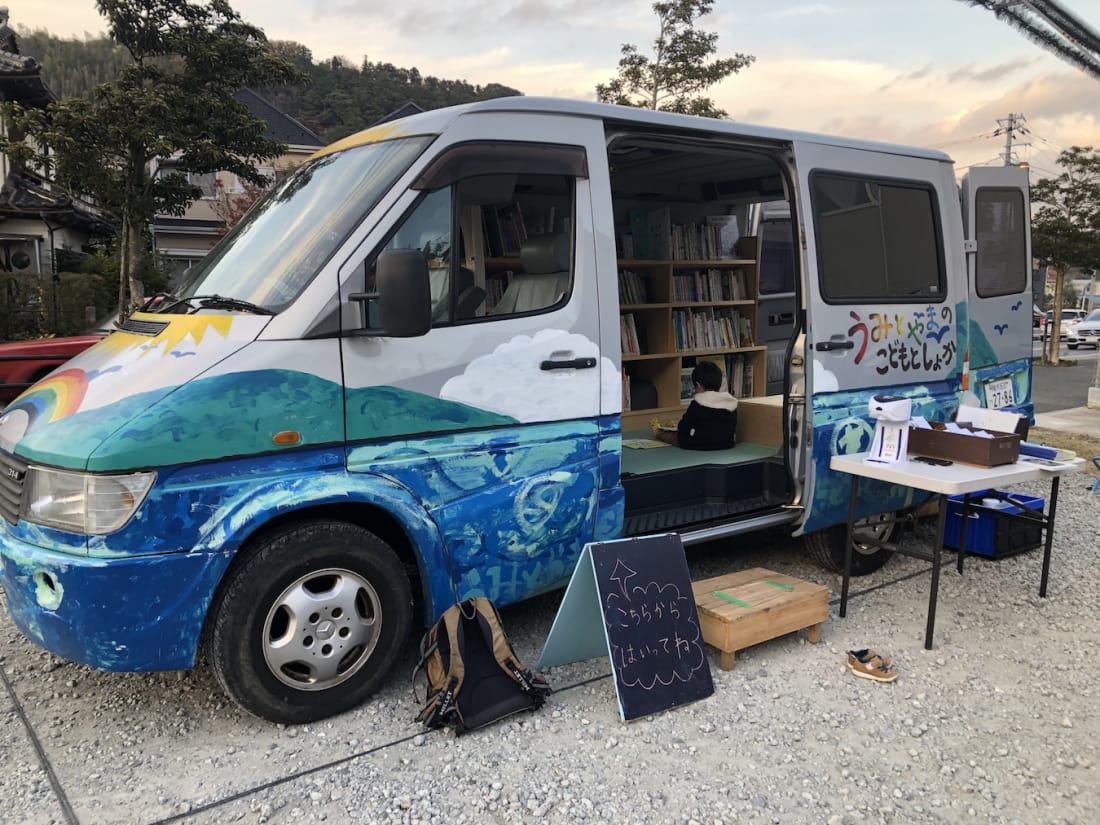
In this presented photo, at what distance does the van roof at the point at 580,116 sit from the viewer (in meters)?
3.41

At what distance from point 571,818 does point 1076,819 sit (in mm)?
1712

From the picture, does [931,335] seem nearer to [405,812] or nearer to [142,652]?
[405,812]

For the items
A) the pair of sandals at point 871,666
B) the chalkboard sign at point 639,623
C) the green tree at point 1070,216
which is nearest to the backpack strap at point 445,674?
the chalkboard sign at point 639,623

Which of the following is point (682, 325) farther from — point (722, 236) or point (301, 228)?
point (301, 228)

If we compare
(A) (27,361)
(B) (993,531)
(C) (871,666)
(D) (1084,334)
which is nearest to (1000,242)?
(B) (993,531)

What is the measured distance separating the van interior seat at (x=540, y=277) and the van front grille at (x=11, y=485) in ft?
6.30

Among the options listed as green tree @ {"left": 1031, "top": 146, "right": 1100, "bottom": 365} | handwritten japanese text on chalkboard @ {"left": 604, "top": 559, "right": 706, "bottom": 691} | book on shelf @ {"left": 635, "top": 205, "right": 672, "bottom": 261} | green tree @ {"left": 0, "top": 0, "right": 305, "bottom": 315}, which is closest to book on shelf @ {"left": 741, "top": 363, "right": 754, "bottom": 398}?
book on shelf @ {"left": 635, "top": 205, "right": 672, "bottom": 261}

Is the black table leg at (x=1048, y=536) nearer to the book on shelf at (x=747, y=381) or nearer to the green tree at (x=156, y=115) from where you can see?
the book on shelf at (x=747, y=381)

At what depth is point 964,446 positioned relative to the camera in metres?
4.21

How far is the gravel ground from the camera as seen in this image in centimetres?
275

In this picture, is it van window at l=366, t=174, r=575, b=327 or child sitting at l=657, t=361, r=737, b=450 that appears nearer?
van window at l=366, t=174, r=575, b=327

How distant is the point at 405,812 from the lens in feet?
8.91

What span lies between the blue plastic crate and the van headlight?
15.7 feet

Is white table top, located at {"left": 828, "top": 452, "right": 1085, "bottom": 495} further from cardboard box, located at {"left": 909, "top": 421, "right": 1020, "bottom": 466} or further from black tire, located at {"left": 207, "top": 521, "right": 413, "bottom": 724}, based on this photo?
black tire, located at {"left": 207, "top": 521, "right": 413, "bottom": 724}
